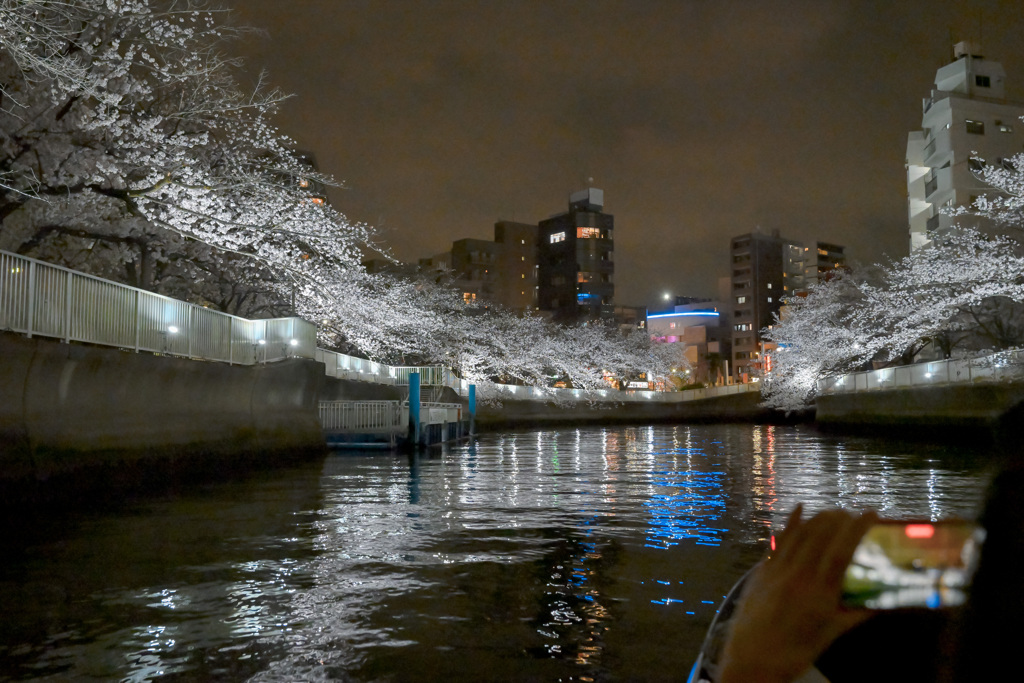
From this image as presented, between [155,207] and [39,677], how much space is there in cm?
1503

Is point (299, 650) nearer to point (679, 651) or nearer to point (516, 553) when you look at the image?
point (679, 651)

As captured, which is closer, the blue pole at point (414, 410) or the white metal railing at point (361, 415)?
the blue pole at point (414, 410)

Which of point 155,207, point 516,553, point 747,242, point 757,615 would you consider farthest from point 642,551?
point 747,242

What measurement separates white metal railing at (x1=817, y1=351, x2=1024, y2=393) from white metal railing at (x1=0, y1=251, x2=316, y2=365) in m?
24.8

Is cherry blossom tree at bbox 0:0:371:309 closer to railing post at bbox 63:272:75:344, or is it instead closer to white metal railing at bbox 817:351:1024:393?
railing post at bbox 63:272:75:344

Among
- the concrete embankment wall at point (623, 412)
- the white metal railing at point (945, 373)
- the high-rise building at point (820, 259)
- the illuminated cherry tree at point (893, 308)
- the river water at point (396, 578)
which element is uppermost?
the high-rise building at point (820, 259)

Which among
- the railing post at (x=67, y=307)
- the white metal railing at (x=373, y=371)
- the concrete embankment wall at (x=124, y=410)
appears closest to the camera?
the concrete embankment wall at (x=124, y=410)

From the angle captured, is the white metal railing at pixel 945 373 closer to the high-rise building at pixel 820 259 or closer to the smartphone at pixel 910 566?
the smartphone at pixel 910 566

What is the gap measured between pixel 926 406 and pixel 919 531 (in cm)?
3566

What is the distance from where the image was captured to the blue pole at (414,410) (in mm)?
25263

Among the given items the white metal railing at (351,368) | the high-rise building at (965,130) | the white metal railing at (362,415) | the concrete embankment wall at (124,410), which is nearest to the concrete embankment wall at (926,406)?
the high-rise building at (965,130)

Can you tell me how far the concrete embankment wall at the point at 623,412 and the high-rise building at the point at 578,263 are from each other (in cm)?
2980

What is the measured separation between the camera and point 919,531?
1422 mm

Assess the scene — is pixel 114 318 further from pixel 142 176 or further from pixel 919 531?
pixel 919 531
